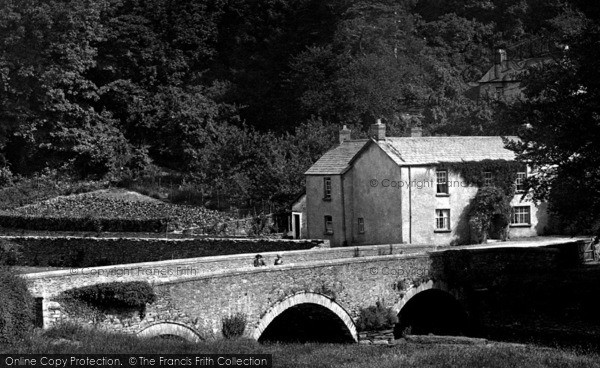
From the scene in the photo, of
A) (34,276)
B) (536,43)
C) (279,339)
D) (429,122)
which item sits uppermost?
(536,43)

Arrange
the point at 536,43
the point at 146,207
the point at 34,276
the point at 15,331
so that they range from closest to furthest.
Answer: the point at 15,331 < the point at 34,276 < the point at 146,207 < the point at 536,43

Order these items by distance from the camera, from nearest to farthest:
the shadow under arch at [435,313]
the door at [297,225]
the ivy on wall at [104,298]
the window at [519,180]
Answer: the ivy on wall at [104,298] → the shadow under arch at [435,313] → the window at [519,180] → the door at [297,225]

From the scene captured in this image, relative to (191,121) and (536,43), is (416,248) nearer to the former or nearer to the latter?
(191,121)

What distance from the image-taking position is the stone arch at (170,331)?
28438mm

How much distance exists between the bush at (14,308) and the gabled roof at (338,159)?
84.9ft

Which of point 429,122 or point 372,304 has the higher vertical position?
point 429,122

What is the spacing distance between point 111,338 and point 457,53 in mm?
65481

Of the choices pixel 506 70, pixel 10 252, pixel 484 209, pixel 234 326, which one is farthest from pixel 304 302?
pixel 506 70

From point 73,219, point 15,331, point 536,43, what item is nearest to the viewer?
point 15,331

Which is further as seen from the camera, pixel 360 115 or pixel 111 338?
pixel 360 115

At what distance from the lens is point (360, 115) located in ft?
227

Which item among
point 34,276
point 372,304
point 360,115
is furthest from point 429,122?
point 34,276

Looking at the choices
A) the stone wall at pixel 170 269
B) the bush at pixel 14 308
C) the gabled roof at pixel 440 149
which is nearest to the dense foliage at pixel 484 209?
the gabled roof at pixel 440 149

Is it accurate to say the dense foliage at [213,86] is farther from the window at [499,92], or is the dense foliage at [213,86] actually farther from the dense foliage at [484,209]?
the dense foliage at [484,209]
